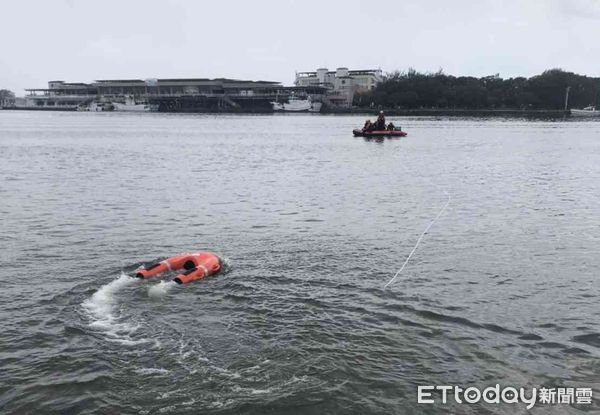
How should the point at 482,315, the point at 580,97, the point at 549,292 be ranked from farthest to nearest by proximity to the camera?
1. the point at 580,97
2. the point at 549,292
3. the point at 482,315

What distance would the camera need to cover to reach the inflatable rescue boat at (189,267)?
13.1m

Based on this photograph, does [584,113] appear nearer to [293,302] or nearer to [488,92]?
[488,92]

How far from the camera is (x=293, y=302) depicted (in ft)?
38.8

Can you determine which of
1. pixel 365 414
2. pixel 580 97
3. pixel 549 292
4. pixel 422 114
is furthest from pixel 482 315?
pixel 580 97

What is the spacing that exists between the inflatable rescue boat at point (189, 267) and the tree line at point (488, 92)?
591ft

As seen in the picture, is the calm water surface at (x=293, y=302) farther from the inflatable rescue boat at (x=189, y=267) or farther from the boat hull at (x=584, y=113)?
the boat hull at (x=584, y=113)

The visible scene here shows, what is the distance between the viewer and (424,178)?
108 feet

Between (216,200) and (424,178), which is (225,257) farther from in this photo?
(424,178)

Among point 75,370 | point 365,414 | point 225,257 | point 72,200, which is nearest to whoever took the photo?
point 365,414

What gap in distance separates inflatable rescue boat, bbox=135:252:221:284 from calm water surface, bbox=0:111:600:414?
343 mm

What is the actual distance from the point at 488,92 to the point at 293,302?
188896mm

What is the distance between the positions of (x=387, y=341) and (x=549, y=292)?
16.1 feet

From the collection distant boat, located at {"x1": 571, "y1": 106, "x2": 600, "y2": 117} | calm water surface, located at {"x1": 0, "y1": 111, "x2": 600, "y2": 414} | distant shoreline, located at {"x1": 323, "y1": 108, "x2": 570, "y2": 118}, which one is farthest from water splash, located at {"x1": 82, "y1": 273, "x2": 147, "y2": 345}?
distant boat, located at {"x1": 571, "y1": 106, "x2": 600, "y2": 117}

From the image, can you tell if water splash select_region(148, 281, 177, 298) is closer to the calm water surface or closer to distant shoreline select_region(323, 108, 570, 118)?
the calm water surface
